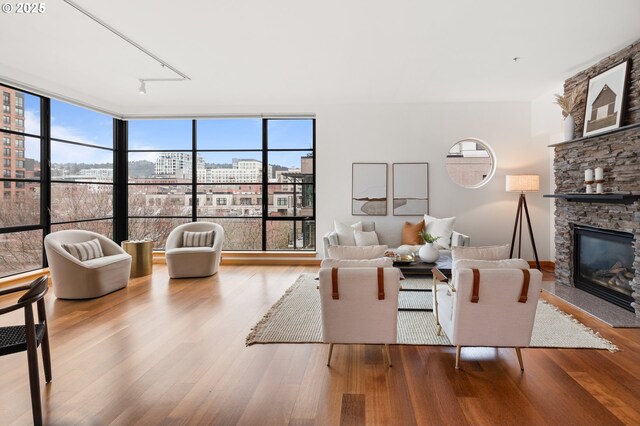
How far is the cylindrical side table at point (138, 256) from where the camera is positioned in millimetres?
6312

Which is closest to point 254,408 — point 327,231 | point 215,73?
point 215,73

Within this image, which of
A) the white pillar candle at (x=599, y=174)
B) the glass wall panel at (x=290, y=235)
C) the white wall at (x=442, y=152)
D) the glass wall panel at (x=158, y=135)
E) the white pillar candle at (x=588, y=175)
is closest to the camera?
the white pillar candle at (x=599, y=174)

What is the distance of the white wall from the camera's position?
6.94 metres

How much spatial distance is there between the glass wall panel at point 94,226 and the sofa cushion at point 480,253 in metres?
6.04

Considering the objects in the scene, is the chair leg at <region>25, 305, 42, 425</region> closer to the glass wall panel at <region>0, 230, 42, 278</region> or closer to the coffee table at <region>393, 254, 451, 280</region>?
the coffee table at <region>393, 254, 451, 280</region>

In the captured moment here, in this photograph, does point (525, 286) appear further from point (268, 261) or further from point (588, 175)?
point (268, 261)

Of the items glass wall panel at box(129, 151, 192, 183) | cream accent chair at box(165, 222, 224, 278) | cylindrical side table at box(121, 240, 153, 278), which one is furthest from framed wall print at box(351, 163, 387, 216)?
cylindrical side table at box(121, 240, 153, 278)

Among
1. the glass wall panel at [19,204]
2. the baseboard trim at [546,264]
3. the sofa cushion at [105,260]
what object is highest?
the glass wall panel at [19,204]

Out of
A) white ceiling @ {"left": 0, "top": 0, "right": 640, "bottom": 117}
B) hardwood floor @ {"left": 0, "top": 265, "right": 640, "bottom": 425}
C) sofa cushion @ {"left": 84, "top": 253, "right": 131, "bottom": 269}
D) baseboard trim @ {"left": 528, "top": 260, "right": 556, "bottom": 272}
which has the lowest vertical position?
hardwood floor @ {"left": 0, "top": 265, "right": 640, "bottom": 425}

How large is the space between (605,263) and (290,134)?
5.42 meters

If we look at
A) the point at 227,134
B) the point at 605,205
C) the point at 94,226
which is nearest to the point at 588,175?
the point at 605,205

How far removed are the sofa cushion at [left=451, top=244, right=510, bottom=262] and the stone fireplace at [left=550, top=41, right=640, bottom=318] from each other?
199cm

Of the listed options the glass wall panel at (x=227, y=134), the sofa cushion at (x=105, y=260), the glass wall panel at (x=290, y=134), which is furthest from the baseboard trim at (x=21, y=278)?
the glass wall panel at (x=290, y=134)

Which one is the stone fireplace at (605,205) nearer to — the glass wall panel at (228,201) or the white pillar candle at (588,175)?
the white pillar candle at (588,175)
